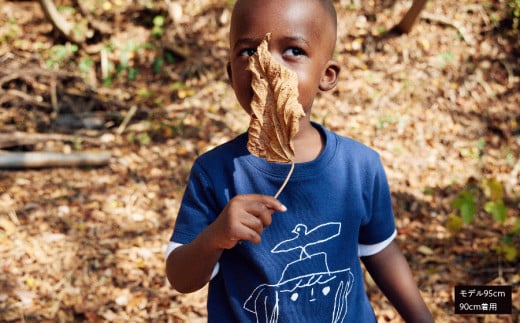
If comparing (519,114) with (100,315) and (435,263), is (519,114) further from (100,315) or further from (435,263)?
(100,315)

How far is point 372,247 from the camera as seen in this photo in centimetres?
182

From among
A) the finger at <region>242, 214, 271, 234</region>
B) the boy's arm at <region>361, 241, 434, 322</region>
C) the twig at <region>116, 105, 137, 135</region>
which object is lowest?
the twig at <region>116, 105, 137, 135</region>

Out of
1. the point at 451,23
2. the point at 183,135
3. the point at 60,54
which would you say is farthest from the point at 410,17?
the point at 60,54

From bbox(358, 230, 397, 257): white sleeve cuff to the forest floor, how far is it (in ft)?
5.23

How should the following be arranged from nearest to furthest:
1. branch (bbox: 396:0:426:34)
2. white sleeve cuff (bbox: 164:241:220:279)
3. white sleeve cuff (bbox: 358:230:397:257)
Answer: white sleeve cuff (bbox: 164:241:220:279)
white sleeve cuff (bbox: 358:230:397:257)
branch (bbox: 396:0:426:34)

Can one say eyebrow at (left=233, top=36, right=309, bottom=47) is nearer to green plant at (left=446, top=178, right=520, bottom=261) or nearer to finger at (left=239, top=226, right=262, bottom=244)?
finger at (left=239, top=226, right=262, bottom=244)

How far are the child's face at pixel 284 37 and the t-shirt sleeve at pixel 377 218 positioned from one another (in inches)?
16.5

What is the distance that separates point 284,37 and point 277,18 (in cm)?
6

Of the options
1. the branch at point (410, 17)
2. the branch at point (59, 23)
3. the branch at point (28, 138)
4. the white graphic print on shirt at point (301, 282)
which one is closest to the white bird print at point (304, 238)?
the white graphic print on shirt at point (301, 282)

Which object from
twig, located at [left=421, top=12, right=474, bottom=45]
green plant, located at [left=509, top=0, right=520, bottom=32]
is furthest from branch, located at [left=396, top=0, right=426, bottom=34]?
green plant, located at [left=509, top=0, right=520, bottom=32]

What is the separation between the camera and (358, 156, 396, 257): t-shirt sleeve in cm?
175

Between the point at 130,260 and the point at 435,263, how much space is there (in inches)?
88.4

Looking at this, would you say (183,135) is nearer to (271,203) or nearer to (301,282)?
(301,282)

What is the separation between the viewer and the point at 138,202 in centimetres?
419
